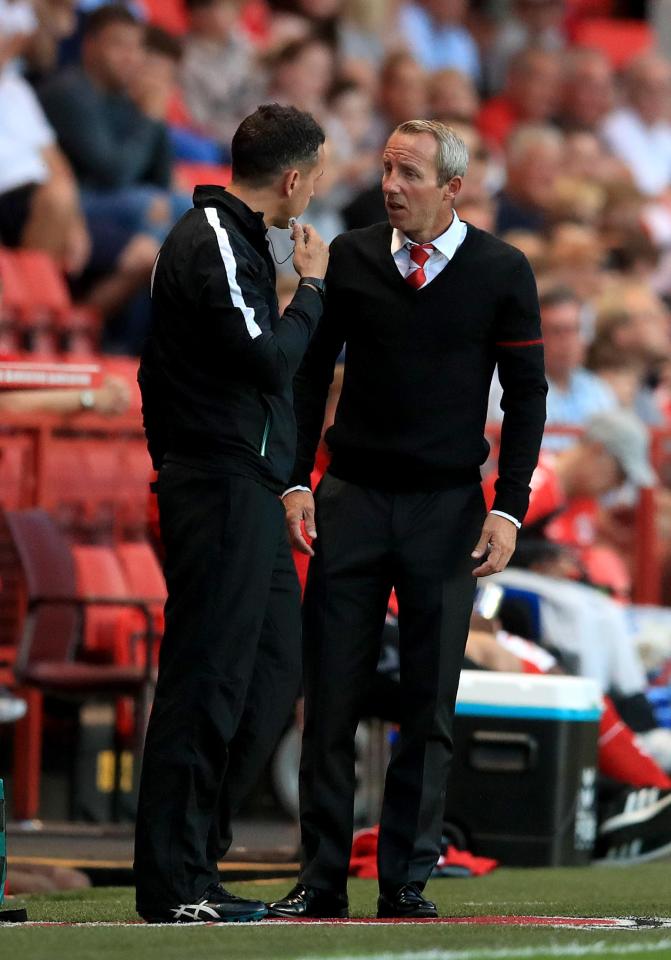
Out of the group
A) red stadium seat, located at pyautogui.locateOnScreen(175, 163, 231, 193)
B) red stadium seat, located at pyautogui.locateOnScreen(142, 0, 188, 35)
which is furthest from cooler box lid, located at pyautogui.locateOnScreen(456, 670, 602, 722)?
red stadium seat, located at pyautogui.locateOnScreen(142, 0, 188, 35)

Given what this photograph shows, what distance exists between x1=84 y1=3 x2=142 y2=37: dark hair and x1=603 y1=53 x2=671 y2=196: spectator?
20.6 ft

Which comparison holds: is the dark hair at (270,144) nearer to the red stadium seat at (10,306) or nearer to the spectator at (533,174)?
the red stadium seat at (10,306)

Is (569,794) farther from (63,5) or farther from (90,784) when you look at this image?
(63,5)

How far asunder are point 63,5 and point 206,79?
171 centimetres

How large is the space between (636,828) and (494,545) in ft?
9.86

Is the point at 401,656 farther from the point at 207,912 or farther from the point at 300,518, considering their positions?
the point at 207,912

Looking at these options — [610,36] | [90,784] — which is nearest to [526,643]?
[90,784]

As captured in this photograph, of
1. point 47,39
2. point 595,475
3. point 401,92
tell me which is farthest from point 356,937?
point 401,92

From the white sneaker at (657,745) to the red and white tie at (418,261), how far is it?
4.03 meters

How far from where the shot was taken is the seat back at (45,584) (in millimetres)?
8430

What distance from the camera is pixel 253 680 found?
5.43 m

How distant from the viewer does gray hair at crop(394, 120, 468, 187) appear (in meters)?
5.54

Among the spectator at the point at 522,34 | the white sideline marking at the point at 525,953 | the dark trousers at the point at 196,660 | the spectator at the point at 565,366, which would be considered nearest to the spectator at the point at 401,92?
the spectator at the point at 522,34

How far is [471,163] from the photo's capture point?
1309 cm
